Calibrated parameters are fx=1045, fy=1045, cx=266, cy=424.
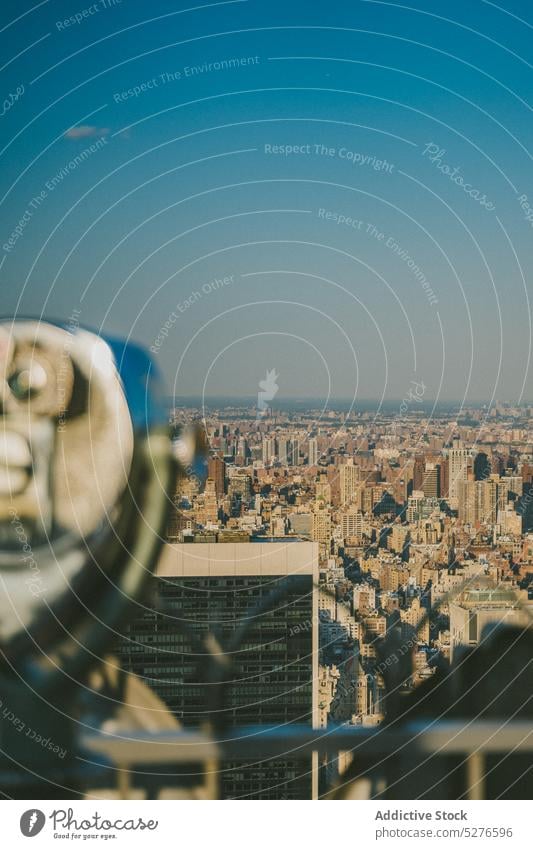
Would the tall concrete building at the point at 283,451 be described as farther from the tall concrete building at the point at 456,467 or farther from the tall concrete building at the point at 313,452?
the tall concrete building at the point at 456,467

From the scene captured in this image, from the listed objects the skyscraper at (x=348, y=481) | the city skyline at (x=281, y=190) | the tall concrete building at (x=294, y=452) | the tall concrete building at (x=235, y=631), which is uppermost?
the city skyline at (x=281, y=190)

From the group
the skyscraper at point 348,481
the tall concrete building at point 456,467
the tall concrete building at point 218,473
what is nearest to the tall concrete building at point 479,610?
the tall concrete building at point 456,467

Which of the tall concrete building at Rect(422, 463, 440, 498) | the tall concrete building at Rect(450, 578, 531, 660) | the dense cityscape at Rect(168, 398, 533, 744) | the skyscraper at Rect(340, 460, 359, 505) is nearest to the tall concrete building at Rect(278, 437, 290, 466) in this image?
the dense cityscape at Rect(168, 398, 533, 744)

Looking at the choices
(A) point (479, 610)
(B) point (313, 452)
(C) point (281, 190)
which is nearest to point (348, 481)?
(B) point (313, 452)

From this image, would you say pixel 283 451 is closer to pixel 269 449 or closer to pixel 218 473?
pixel 269 449
